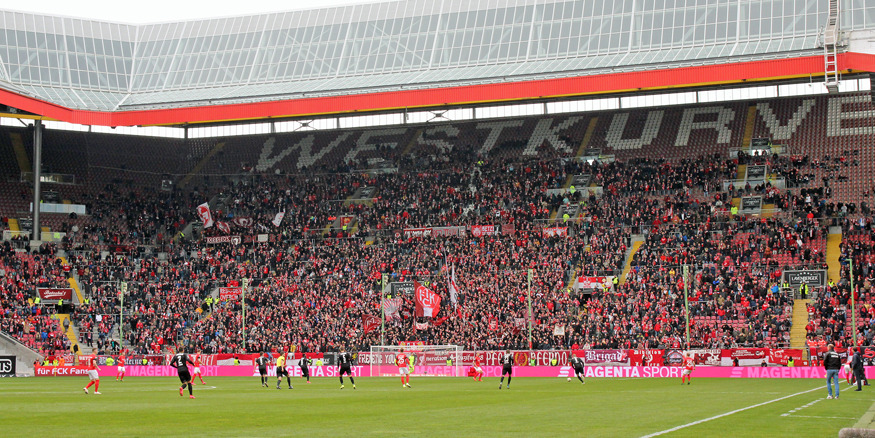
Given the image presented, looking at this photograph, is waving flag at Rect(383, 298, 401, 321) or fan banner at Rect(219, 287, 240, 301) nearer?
waving flag at Rect(383, 298, 401, 321)

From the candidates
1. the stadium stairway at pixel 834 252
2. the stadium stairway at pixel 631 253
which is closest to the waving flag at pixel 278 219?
the stadium stairway at pixel 631 253

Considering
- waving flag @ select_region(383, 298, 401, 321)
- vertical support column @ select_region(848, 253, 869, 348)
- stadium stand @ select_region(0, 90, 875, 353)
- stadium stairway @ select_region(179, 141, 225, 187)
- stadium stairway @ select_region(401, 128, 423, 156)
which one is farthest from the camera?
stadium stairway @ select_region(179, 141, 225, 187)

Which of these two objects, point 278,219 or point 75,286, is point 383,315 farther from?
point 75,286

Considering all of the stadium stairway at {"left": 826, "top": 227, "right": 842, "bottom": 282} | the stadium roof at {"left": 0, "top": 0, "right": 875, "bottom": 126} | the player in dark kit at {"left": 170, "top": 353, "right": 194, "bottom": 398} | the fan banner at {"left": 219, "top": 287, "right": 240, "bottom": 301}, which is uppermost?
the stadium roof at {"left": 0, "top": 0, "right": 875, "bottom": 126}

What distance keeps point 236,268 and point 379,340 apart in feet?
51.2

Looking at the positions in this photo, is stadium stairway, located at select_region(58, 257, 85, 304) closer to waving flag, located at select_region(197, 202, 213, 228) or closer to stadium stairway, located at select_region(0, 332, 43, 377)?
stadium stairway, located at select_region(0, 332, 43, 377)

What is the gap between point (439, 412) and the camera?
84.1 feet

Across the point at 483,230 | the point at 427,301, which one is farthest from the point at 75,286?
the point at 483,230

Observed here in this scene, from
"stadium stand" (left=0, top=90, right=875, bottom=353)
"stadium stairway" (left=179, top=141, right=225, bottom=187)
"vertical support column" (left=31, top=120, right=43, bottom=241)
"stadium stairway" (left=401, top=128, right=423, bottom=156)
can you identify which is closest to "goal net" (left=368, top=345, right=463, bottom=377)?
"stadium stand" (left=0, top=90, right=875, bottom=353)

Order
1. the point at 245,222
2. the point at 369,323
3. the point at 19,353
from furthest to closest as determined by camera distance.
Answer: the point at 245,222 → the point at 19,353 → the point at 369,323

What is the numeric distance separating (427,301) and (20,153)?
131ft

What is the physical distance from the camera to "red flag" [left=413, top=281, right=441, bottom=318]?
193 ft

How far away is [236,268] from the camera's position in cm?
7038

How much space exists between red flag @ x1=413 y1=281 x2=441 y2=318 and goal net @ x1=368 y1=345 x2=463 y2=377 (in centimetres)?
251
